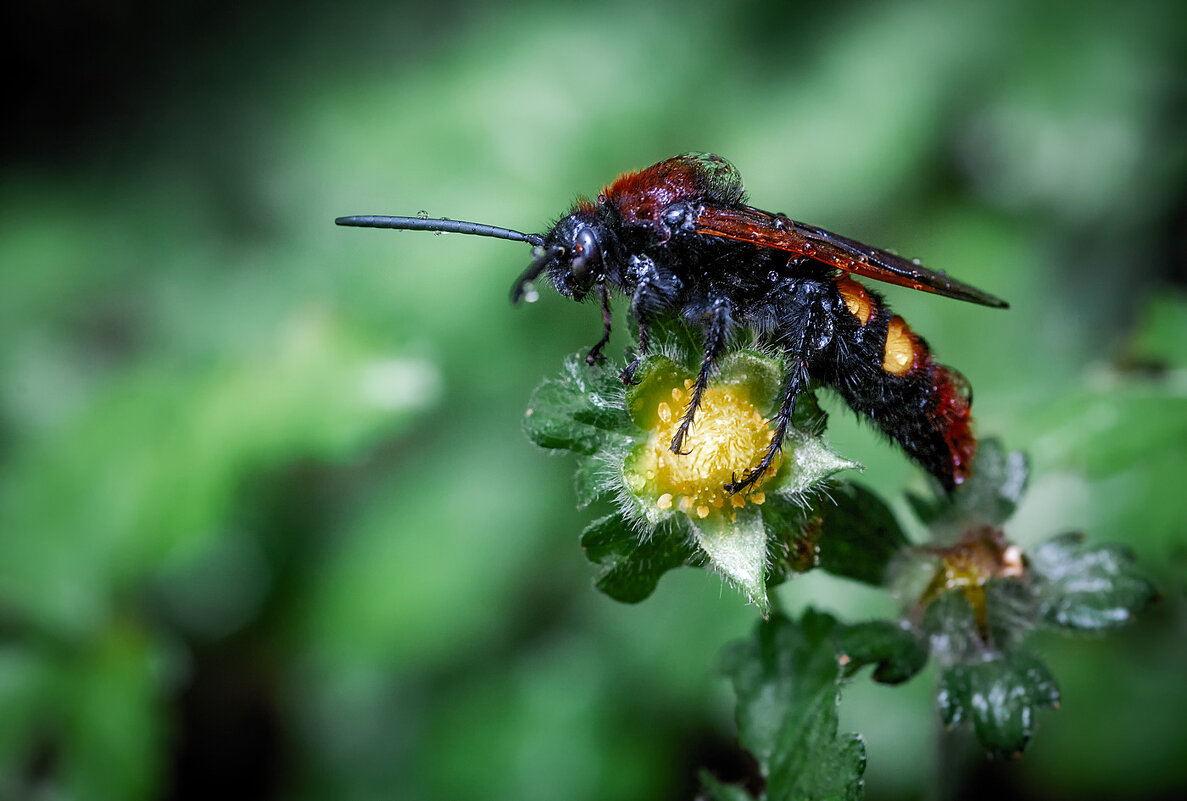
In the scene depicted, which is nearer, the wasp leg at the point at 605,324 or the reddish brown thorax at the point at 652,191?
the wasp leg at the point at 605,324

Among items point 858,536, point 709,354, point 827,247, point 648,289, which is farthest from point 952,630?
point 648,289

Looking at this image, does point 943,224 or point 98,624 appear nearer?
point 98,624

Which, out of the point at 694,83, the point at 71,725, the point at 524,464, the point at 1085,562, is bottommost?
the point at 71,725

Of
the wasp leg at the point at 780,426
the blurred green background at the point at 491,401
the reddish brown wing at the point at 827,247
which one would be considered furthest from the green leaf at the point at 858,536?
the blurred green background at the point at 491,401

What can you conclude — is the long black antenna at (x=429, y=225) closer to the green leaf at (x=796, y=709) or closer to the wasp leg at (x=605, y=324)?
the wasp leg at (x=605, y=324)

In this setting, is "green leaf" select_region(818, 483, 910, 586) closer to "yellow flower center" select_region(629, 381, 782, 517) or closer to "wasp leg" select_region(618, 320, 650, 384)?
"yellow flower center" select_region(629, 381, 782, 517)

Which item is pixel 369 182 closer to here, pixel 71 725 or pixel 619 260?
pixel 71 725

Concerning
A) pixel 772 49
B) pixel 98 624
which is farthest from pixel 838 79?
pixel 98 624

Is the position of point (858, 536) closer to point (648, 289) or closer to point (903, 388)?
point (903, 388)
